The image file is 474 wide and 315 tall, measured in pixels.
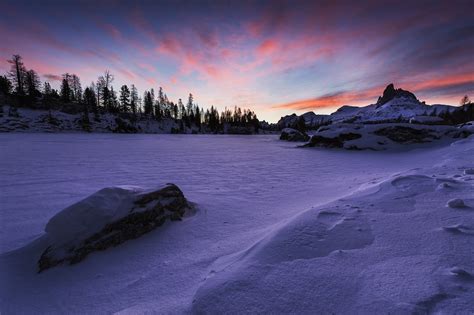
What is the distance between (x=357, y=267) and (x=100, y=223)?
2.93 m

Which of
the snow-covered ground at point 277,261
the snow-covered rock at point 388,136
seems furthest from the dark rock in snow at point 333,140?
the snow-covered ground at point 277,261

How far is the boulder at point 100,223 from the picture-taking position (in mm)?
2459

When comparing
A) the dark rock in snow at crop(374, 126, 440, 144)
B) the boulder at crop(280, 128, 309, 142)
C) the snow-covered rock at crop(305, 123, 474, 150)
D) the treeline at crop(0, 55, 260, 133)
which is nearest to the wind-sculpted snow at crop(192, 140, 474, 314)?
the snow-covered rock at crop(305, 123, 474, 150)

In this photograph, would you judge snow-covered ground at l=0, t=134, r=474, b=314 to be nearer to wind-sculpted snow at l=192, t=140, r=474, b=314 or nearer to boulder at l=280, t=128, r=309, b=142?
wind-sculpted snow at l=192, t=140, r=474, b=314

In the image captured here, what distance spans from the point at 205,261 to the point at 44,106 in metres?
74.1

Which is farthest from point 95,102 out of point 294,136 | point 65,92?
point 294,136

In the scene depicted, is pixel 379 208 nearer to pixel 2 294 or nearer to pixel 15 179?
pixel 2 294

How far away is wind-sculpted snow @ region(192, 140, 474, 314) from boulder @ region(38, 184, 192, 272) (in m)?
1.45

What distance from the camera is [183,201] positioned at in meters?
3.85

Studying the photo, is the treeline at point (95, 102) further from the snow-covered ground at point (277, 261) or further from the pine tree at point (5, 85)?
the snow-covered ground at point (277, 261)

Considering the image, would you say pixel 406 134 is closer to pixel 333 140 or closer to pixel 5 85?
pixel 333 140

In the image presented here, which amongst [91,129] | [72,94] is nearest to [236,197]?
[91,129]

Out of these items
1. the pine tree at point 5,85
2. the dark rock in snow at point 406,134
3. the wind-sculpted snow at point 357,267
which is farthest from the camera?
the pine tree at point 5,85

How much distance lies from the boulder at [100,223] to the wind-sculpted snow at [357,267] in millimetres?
1455
